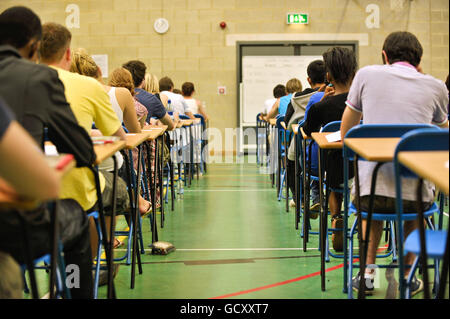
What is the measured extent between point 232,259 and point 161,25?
24.0ft

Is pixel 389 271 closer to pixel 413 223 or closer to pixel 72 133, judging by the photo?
pixel 413 223

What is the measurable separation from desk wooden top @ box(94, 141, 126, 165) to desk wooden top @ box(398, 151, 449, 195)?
1024mm

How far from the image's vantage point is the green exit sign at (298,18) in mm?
10453

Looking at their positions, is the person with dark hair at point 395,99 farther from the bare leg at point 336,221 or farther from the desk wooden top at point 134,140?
the desk wooden top at point 134,140

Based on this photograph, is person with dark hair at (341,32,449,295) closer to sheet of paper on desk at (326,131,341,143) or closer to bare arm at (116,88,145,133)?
sheet of paper on desk at (326,131,341,143)

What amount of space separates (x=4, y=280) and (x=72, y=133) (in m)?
0.64

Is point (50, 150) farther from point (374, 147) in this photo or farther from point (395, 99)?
point (395, 99)

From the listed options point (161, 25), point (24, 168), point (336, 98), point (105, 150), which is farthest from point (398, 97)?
point (161, 25)

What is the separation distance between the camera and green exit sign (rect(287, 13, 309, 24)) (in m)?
10.5

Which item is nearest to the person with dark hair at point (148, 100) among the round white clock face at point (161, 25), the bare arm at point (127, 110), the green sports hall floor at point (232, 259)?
the green sports hall floor at point (232, 259)

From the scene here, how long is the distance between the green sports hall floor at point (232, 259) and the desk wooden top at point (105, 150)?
0.92 metres

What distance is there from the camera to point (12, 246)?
6.10 feet
